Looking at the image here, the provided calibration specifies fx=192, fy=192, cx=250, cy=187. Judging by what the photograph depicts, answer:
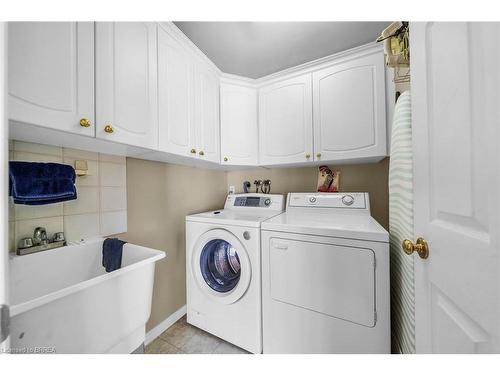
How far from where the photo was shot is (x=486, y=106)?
1.40 ft

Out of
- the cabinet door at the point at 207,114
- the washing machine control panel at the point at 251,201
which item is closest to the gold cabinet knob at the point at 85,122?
the cabinet door at the point at 207,114

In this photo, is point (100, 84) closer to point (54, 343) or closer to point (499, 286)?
point (54, 343)

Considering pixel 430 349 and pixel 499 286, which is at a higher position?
pixel 499 286

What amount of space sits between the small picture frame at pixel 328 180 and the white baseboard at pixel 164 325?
1.85m

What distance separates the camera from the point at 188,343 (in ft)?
5.13

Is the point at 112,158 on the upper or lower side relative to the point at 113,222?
upper

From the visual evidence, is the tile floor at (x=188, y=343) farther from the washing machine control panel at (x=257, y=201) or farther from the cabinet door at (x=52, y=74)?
the cabinet door at (x=52, y=74)

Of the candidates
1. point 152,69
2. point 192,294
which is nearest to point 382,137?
point 152,69

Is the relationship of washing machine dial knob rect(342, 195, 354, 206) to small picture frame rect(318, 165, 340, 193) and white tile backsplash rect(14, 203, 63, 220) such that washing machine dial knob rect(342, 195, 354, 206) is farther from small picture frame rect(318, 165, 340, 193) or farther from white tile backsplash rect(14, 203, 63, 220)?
white tile backsplash rect(14, 203, 63, 220)

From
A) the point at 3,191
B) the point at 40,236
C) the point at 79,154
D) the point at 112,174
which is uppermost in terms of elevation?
the point at 79,154

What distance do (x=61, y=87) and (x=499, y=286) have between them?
152 centimetres

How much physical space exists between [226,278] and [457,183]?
164 centimetres

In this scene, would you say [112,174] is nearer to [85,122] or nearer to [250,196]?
[85,122]

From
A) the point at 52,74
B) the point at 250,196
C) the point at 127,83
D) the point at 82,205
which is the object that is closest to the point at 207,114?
the point at 127,83
